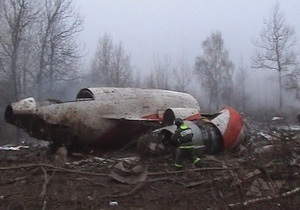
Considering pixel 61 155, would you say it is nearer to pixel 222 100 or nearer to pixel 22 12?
pixel 22 12

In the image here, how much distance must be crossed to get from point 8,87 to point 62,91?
3334 millimetres

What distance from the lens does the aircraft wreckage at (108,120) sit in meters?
10.3

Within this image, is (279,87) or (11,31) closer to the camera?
(11,31)

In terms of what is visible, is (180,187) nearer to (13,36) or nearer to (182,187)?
(182,187)

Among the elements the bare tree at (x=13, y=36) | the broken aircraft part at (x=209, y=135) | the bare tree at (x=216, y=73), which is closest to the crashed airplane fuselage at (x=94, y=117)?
the broken aircraft part at (x=209, y=135)

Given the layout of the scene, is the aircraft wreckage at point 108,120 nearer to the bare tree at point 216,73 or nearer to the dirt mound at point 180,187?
the dirt mound at point 180,187

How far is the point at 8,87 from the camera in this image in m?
25.6

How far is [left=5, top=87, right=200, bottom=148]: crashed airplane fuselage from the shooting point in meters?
10.5

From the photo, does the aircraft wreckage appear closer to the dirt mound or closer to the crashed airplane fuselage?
the crashed airplane fuselage

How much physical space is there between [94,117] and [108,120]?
386 mm

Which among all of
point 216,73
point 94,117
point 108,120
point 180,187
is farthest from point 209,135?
point 216,73

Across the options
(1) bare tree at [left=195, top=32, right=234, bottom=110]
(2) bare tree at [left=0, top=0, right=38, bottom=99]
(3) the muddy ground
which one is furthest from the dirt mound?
(1) bare tree at [left=195, top=32, right=234, bottom=110]

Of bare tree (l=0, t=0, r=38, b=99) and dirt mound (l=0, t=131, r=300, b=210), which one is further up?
bare tree (l=0, t=0, r=38, b=99)

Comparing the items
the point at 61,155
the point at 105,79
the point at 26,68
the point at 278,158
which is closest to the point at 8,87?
the point at 26,68
